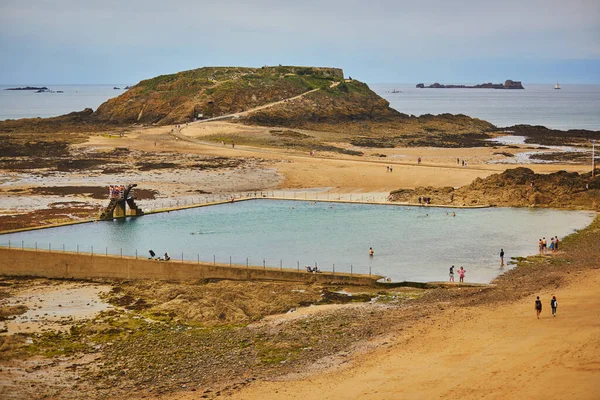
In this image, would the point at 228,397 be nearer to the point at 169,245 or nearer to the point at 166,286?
the point at 166,286

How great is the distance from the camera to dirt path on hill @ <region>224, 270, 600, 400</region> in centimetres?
2077

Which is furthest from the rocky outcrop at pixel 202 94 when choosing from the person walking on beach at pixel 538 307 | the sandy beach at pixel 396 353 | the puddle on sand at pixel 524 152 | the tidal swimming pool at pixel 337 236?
the person walking on beach at pixel 538 307

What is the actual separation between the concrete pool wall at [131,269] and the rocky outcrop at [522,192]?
21.8 m

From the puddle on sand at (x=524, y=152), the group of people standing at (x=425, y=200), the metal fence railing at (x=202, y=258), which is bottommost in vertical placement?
the metal fence railing at (x=202, y=258)

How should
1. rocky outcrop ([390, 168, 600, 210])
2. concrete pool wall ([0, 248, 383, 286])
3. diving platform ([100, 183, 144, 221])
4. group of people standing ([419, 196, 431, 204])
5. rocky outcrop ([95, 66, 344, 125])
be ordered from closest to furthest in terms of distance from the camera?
1. concrete pool wall ([0, 248, 383, 286])
2. diving platform ([100, 183, 144, 221])
3. rocky outcrop ([390, 168, 600, 210])
4. group of people standing ([419, 196, 431, 204])
5. rocky outcrop ([95, 66, 344, 125])

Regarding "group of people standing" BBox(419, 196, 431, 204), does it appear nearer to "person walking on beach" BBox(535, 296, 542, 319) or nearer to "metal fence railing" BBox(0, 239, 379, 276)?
"metal fence railing" BBox(0, 239, 379, 276)

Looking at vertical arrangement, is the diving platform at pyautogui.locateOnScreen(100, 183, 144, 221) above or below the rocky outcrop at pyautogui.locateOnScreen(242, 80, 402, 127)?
below

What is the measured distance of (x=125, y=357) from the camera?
26469mm

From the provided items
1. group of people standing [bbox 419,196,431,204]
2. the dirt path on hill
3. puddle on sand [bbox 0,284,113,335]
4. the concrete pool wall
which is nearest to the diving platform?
the concrete pool wall

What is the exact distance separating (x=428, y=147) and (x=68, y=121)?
191 ft

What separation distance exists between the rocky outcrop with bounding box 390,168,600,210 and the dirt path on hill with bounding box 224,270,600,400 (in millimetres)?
26575

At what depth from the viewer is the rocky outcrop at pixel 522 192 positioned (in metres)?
53.9

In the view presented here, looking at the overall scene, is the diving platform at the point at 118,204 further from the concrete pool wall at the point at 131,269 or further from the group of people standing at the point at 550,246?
the group of people standing at the point at 550,246

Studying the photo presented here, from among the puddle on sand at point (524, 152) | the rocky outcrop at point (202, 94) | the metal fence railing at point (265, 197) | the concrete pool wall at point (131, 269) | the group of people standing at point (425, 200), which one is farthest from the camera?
the rocky outcrop at point (202, 94)
